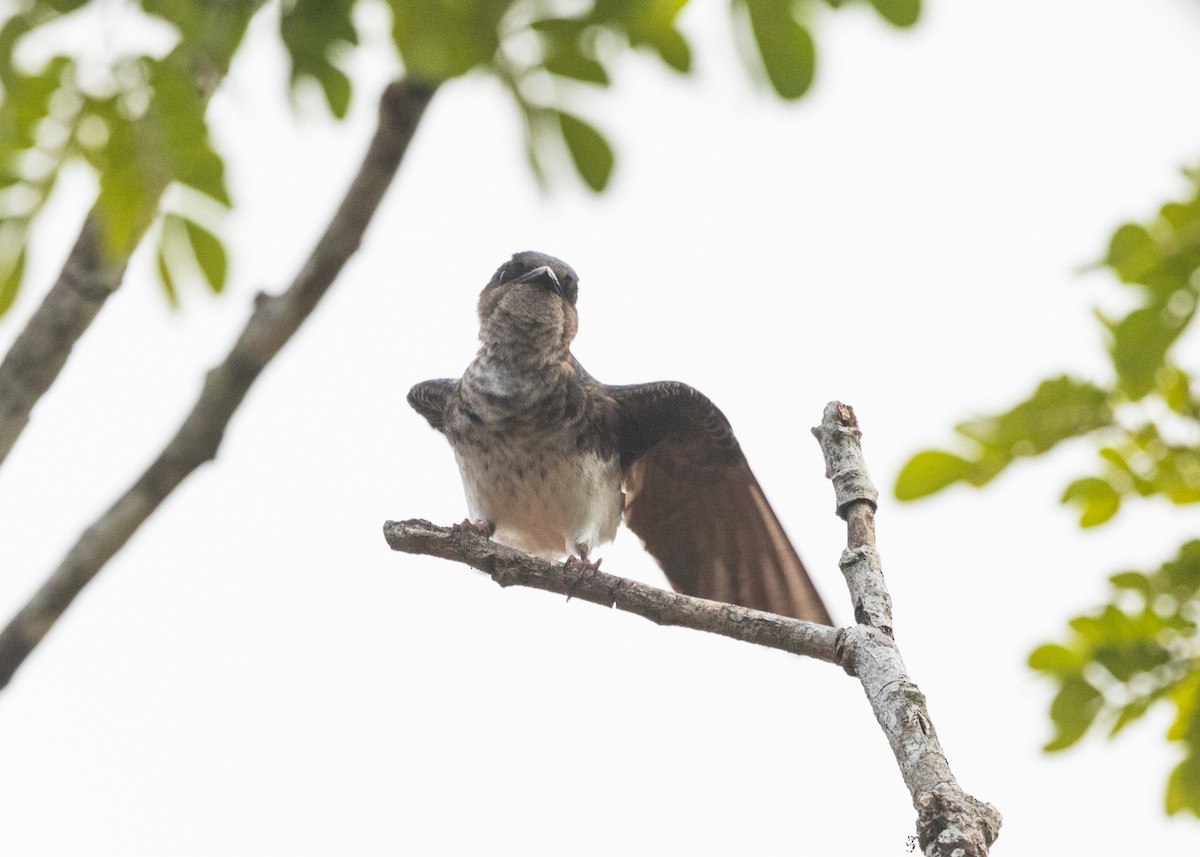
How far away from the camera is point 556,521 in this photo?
6.26 m

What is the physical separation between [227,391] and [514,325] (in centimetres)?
474

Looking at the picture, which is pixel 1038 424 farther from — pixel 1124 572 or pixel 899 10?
pixel 899 10

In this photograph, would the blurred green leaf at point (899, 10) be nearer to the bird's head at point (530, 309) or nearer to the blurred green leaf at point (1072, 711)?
the blurred green leaf at point (1072, 711)

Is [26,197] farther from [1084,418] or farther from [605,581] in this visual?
[605,581]

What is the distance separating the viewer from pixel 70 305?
259cm

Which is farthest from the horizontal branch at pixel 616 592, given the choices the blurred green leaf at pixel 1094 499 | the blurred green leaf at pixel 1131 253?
the blurred green leaf at pixel 1131 253

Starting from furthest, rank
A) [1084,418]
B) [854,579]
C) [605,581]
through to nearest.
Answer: [605,581], [854,579], [1084,418]

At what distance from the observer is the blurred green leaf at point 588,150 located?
6.08ft

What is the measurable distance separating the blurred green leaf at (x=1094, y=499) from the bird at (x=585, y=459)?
3.25m

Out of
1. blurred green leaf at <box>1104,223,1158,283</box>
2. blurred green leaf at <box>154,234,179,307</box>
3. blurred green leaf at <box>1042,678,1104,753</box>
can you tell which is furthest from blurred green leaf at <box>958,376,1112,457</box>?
blurred green leaf at <box>154,234,179,307</box>

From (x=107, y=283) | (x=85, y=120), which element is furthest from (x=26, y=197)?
(x=107, y=283)

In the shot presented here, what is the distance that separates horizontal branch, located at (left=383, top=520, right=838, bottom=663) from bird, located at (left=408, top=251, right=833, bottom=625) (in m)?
1.33

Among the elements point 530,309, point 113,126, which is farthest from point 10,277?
point 530,309

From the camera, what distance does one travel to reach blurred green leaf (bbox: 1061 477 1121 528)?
2910mm
